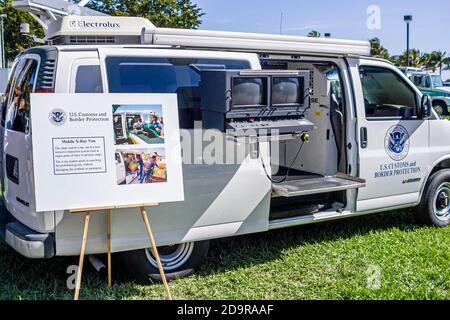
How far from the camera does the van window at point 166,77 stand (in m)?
4.07

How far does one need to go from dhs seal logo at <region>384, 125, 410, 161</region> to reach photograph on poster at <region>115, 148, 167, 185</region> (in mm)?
2828

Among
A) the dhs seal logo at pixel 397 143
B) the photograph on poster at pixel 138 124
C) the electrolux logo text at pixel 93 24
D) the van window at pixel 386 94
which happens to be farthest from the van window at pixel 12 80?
the dhs seal logo at pixel 397 143

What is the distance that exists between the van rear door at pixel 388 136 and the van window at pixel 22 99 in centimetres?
322

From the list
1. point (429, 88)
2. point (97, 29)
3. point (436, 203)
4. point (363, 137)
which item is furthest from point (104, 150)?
point (429, 88)

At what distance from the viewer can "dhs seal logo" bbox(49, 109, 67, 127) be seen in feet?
11.8

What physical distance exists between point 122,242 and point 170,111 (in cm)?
113

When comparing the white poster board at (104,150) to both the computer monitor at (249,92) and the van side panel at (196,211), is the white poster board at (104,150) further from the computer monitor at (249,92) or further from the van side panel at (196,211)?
the computer monitor at (249,92)

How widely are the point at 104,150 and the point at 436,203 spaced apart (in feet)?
14.7

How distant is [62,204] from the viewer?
11.9 ft

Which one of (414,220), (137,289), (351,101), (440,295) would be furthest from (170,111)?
(414,220)

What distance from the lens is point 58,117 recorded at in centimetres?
362

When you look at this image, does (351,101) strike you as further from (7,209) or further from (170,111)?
(7,209)

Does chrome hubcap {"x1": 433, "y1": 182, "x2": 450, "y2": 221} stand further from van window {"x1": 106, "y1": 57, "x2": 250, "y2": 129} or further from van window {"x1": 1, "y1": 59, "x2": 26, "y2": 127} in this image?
van window {"x1": 1, "y1": 59, "x2": 26, "y2": 127}

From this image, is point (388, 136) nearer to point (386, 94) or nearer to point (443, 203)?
point (386, 94)
